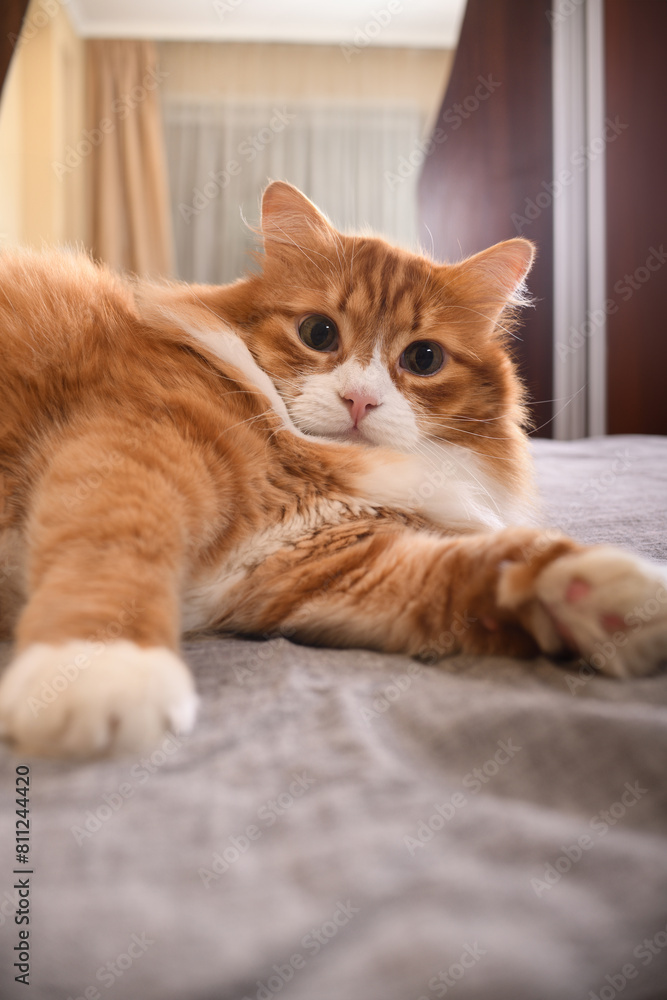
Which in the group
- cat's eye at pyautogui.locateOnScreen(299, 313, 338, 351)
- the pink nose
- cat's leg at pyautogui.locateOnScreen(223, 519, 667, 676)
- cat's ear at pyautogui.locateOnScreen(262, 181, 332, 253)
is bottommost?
cat's leg at pyautogui.locateOnScreen(223, 519, 667, 676)

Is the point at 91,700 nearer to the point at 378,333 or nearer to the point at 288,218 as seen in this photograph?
the point at 378,333

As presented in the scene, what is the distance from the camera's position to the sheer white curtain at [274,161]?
5.80 m

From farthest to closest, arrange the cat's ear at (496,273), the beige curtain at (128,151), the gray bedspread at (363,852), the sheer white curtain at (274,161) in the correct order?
1. the sheer white curtain at (274,161)
2. the beige curtain at (128,151)
3. the cat's ear at (496,273)
4. the gray bedspread at (363,852)

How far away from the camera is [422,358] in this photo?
1.34 meters

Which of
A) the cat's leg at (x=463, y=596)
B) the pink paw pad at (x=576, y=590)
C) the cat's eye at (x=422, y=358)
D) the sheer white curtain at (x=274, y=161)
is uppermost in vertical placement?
the sheer white curtain at (x=274, y=161)

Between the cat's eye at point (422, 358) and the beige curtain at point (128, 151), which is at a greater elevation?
the beige curtain at point (128, 151)

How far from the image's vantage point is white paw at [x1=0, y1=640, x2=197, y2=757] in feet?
1.90

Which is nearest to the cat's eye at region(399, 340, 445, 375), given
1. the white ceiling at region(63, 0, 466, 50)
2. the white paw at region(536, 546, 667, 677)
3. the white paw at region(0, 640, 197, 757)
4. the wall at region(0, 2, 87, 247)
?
the white paw at region(536, 546, 667, 677)

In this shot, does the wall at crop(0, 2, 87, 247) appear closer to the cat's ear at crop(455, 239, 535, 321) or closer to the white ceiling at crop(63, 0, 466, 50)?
the white ceiling at crop(63, 0, 466, 50)

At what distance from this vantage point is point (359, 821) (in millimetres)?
491

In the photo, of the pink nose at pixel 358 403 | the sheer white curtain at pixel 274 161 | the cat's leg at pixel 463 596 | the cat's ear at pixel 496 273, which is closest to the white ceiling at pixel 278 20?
the sheer white curtain at pixel 274 161

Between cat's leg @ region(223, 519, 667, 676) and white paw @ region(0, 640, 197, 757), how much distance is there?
1.08ft

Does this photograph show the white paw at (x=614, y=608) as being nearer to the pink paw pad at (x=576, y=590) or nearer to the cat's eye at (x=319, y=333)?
the pink paw pad at (x=576, y=590)

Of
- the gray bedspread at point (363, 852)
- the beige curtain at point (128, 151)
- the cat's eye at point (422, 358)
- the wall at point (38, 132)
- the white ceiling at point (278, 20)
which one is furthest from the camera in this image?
the beige curtain at point (128, 151)
